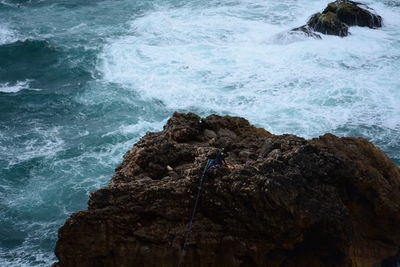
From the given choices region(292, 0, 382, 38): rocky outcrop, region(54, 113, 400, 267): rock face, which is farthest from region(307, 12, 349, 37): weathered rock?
region(54, 113, 400, 267): rock face

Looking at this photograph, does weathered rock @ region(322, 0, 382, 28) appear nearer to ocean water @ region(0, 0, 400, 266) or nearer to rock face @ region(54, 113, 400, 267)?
ocean water @ region(0, 0, 400, 266)

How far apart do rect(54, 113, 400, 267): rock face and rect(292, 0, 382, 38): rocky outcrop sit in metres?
17.6

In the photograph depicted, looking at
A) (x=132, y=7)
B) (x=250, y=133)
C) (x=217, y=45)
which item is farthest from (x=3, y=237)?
(x=132, y=7)

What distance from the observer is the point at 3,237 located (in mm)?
12508

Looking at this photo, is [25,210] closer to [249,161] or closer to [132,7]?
[249,161]

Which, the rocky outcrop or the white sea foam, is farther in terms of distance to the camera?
the rocky outcrop

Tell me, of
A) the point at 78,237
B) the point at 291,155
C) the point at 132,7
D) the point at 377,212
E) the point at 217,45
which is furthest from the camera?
the point at 132,7

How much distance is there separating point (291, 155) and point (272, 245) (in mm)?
1565

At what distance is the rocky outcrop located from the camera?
25.0 metres

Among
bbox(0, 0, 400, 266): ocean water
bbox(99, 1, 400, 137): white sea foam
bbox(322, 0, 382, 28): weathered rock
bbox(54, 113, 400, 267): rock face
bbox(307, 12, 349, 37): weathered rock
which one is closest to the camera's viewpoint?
bbox(54, 113, 400, 267): rock face

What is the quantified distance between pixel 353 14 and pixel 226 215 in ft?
69.0

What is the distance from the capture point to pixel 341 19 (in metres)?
25.9

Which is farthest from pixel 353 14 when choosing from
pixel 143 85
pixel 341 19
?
pixel 143 85

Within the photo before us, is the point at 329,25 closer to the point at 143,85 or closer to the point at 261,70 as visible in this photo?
the point at 261,70
